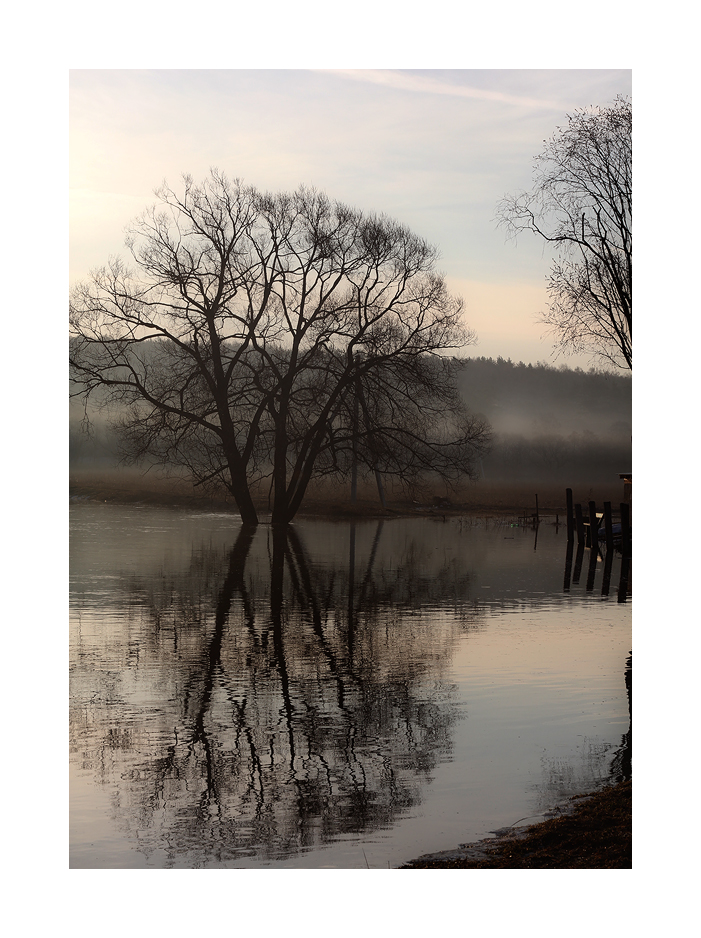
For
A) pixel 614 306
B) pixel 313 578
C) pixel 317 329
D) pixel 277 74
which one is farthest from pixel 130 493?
pixel 277 74

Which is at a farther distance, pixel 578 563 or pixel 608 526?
pixel 608 526

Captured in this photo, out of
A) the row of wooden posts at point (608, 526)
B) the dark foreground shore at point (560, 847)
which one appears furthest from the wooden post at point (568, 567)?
the dark foreground shore at point (560, 847)

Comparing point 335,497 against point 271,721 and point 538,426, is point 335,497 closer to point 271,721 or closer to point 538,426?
point 538,426

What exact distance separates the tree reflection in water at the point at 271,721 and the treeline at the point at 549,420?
9.93 m

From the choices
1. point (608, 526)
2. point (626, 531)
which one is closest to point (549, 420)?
point (608, 526)

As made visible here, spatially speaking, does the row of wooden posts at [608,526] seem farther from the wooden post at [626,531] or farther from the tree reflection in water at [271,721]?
the tree reflection in water at [271,721]

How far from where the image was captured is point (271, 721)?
29.3 ft

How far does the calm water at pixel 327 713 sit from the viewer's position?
6.57 metres

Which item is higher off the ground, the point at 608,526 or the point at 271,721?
the point at 608,526

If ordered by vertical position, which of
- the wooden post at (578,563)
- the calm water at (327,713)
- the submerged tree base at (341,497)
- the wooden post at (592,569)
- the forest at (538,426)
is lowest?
the wooden post at (578,563)

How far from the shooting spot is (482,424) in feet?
127

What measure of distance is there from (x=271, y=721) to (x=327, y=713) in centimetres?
62

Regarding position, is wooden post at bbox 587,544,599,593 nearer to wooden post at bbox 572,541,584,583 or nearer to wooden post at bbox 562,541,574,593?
wooden post at bbox 572,541,584,583
